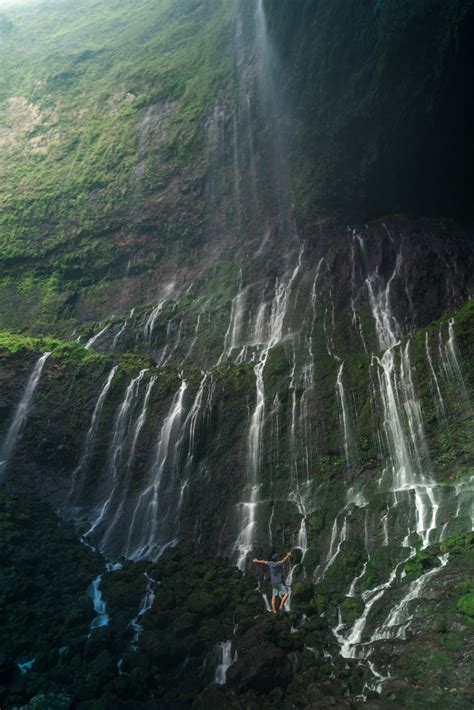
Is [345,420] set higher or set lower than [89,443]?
lower

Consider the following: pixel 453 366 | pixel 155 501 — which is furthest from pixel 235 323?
pixel 453 366

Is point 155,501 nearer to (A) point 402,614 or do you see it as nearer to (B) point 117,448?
(B) point 117,448

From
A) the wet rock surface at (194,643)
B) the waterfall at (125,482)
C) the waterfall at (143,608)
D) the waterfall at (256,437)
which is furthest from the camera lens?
the waterfall at (125,482)

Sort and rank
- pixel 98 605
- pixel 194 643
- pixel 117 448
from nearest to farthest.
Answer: pixel 194 643
pixel 98 605
pixel 117 448

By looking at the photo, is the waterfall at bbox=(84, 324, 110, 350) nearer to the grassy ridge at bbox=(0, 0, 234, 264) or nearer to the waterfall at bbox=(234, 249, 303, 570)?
the grassy ridge at bbox=(0, 0, 234, 264)

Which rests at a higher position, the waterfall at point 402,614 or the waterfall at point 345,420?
the waterfall at point 345,420

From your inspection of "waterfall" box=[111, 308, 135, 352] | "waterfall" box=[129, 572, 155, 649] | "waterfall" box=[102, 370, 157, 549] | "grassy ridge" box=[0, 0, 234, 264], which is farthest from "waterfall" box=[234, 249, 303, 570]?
"grassy ridge" box=[0, 0, 234, 264]

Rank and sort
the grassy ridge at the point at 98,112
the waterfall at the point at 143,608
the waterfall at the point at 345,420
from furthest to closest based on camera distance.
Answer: the grassy ridge at the point at 98,112 < the waterfall at the point at 345,420 < the waterfall at the point at 143,608

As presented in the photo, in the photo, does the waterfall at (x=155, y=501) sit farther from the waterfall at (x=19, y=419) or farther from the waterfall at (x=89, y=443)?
the waterfall at (x=19, y=419)

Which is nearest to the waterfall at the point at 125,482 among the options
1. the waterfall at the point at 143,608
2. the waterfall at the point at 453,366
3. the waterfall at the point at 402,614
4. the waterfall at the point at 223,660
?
the waterfall at the point at 143,608

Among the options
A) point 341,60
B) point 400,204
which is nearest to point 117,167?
point 341,60
